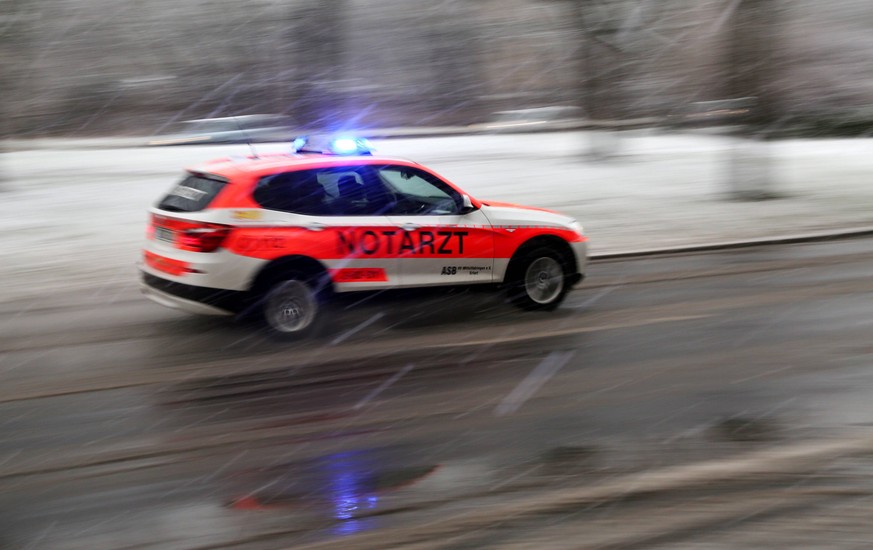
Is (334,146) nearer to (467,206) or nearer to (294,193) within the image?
(294,193)

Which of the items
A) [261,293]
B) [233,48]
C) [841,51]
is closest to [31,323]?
[261,293]

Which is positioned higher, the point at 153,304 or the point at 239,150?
the point at 239,150

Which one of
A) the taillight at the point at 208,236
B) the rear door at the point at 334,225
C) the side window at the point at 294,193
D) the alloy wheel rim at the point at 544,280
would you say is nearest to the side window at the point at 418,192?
the rear door at the point at 334,225

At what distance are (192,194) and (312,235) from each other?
1.11 metres

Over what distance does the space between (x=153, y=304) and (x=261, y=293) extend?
2.57m

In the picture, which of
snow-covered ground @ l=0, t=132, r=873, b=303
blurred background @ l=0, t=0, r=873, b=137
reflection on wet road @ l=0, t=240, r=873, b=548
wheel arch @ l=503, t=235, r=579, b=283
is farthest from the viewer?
blurred background @ l=0, t=0, r=873, b=137

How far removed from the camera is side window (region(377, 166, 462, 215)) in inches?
358

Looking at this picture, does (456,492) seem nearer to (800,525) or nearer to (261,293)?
(800,525)

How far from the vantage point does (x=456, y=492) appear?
5.28m

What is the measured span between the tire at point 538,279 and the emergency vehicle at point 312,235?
1.8 inches

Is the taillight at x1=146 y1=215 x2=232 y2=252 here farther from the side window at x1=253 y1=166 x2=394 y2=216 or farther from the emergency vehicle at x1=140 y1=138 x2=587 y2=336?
the side window at x1=253 y1=166 x2=394 y2=216

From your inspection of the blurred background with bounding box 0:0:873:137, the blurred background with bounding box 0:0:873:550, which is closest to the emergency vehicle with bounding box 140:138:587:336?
the blurred background with bounding box 0:0:873:550

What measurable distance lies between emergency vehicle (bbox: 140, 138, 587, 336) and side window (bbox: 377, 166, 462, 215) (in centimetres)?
1

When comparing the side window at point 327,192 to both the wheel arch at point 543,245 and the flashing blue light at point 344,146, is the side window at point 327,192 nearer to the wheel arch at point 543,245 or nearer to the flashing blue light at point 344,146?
the flashing blue light at point 344,146
